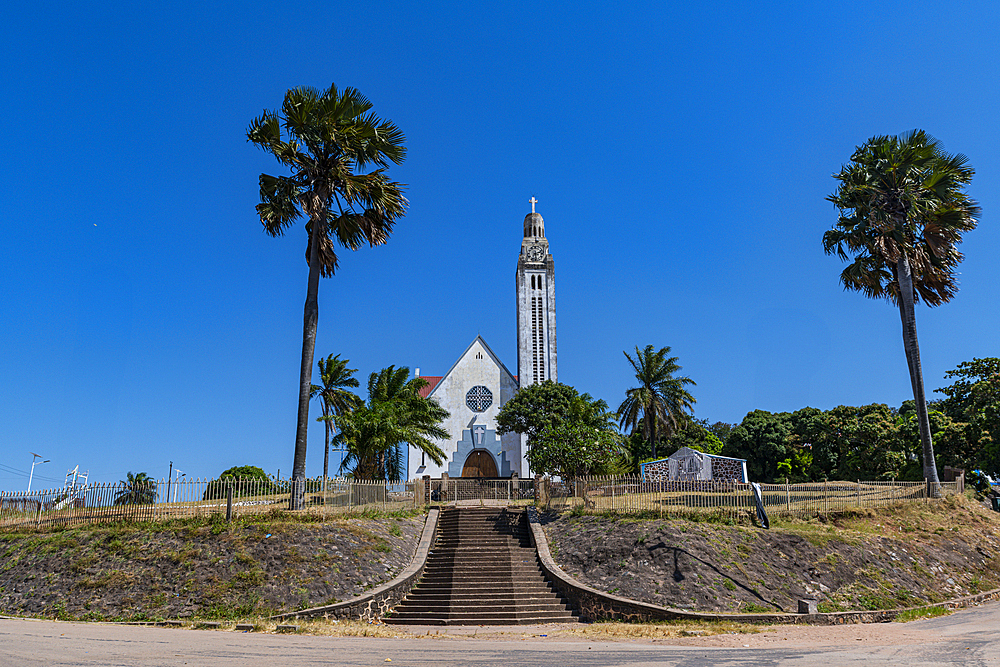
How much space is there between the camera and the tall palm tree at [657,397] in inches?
1793

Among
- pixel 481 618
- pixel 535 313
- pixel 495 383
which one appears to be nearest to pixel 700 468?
pixel 495 383

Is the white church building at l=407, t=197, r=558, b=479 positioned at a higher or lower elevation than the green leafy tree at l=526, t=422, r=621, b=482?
higher

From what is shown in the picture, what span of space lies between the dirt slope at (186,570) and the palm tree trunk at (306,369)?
192 cm

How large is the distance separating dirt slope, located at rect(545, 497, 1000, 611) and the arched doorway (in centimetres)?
2369

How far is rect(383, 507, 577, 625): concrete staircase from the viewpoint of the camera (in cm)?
1565

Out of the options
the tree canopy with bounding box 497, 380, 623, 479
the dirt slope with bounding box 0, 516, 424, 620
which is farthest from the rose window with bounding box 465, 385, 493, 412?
the dirt slope with bounding box 0, 516, 424, 620

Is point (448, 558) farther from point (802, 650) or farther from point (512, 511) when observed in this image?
point (802, 650)

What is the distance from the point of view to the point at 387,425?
27.6m

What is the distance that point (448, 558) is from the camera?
18812 millimetres

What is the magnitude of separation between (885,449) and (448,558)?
2970 centimetres

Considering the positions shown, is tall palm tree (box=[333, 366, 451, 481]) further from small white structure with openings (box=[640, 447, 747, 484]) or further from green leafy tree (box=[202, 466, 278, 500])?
Answer: small white structure with openings (box=[640, 447, 747, 484])

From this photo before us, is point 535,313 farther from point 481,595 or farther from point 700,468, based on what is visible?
point 481,595

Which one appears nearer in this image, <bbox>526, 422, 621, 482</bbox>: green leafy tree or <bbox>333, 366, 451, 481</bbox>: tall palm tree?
<bbox>526, 422, 621, 482</bbox>: green leafy tree

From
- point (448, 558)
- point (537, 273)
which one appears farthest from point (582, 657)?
point (537, 273)
